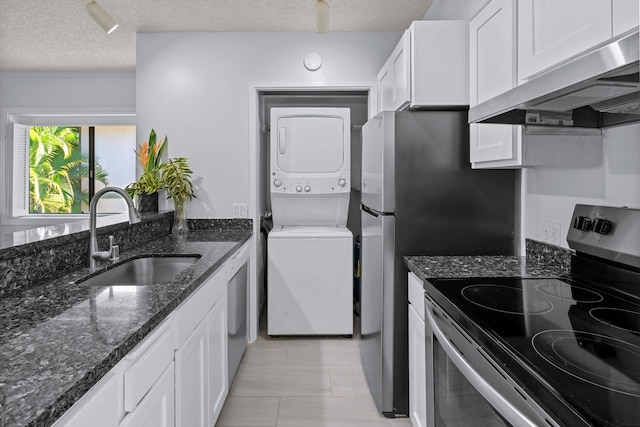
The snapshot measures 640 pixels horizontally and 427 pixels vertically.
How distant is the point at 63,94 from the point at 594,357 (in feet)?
17.2

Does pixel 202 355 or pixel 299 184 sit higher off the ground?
pixel 299 184

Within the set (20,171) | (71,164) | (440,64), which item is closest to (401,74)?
(440,64)

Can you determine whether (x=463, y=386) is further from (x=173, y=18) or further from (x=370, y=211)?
(x=173, y=18)

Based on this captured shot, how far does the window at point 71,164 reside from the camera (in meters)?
4.77

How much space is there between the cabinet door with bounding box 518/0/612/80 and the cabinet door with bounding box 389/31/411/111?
2.45 feet

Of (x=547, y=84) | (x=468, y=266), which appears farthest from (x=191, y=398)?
(x=547, y=84)

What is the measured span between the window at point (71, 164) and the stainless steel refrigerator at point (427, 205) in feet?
12.7

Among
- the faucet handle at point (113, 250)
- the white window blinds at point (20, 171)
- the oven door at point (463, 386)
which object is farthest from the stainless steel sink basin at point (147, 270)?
the white window blinds at point (20, 171)

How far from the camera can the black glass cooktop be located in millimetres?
667

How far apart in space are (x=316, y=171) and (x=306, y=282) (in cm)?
95

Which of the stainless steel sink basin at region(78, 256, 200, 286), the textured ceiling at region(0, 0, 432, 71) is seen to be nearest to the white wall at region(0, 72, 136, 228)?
the textured ceiling at region(0, 0, 432, 71)

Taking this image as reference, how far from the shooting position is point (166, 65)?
123 inches

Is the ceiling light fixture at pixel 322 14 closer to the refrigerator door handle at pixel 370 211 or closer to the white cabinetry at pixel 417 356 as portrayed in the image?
the refrigerator door handle at pixel 370 211

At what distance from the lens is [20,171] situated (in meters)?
4.63
